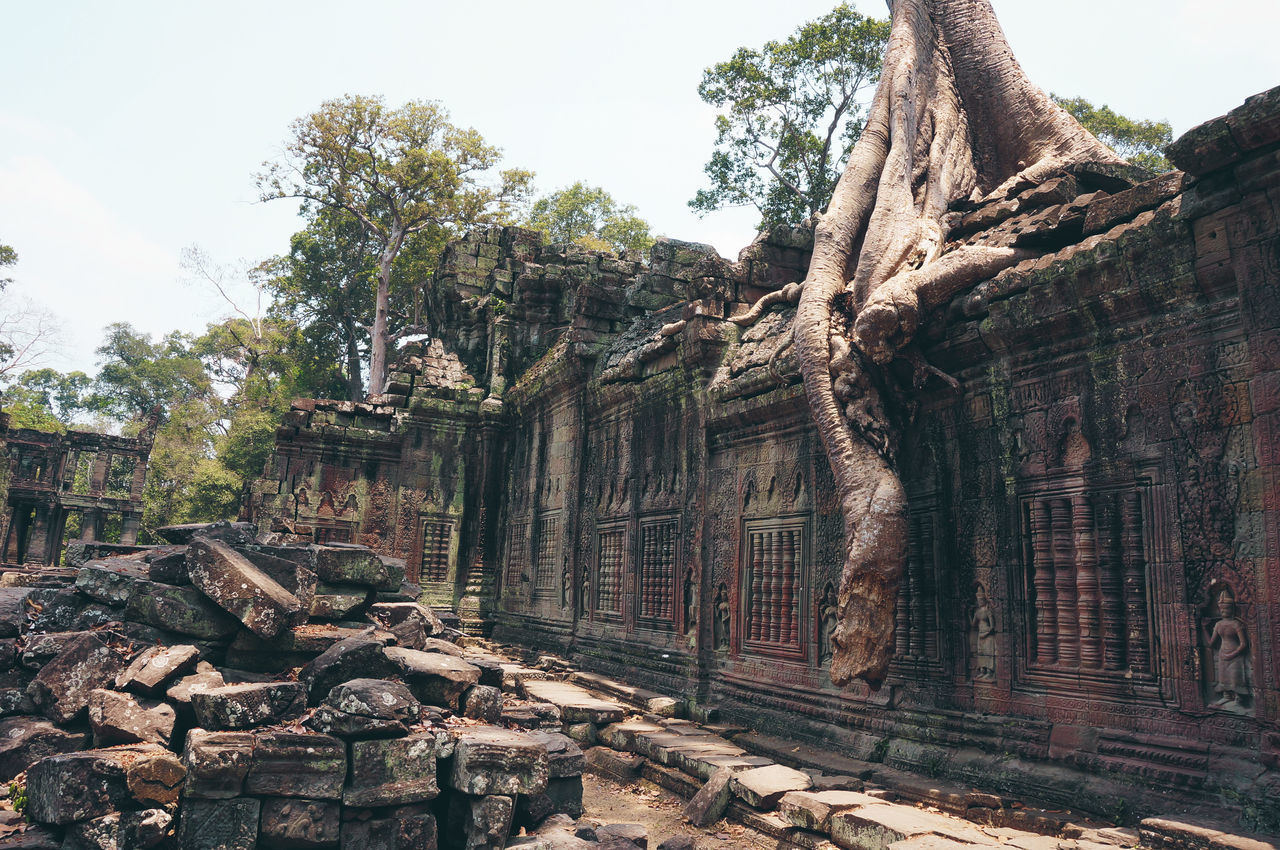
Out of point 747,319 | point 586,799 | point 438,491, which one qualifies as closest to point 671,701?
point 586,799

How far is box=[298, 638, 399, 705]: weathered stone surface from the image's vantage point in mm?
5289

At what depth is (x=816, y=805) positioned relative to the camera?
5.15 metres

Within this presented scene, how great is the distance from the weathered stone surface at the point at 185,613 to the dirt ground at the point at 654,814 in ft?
8.44

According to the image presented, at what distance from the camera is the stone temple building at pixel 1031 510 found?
14.9 ft

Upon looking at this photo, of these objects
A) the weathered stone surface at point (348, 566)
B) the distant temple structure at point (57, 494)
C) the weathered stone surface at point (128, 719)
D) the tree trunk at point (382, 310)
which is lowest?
the weathered stone surface at point (128, 719)

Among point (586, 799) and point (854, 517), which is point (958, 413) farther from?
point (586, 799)

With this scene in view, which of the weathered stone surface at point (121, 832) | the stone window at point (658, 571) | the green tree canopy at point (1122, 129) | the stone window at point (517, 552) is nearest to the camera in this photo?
the weathered stone surface at point (121, 832)

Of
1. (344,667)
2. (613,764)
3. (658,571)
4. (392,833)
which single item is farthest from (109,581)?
(658,571)

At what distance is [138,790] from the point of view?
176 inches

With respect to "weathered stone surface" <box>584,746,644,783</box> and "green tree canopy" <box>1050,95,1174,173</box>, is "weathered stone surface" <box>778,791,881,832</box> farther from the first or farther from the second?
"green tree canopy" <box>1050,95,1174,173</box>

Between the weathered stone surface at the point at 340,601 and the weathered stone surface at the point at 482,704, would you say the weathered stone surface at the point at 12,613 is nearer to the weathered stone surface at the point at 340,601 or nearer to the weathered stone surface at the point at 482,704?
the weathered stone surface at the point at 340,601

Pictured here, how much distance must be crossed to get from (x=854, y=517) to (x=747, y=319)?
3.38 m

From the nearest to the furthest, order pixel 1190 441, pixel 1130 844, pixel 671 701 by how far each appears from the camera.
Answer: pixel 1130 844, pixel 1190 441, pixel 671 701

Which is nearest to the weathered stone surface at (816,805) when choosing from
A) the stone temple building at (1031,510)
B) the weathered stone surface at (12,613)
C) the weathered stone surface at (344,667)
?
the stone temple building at (1031,510)
